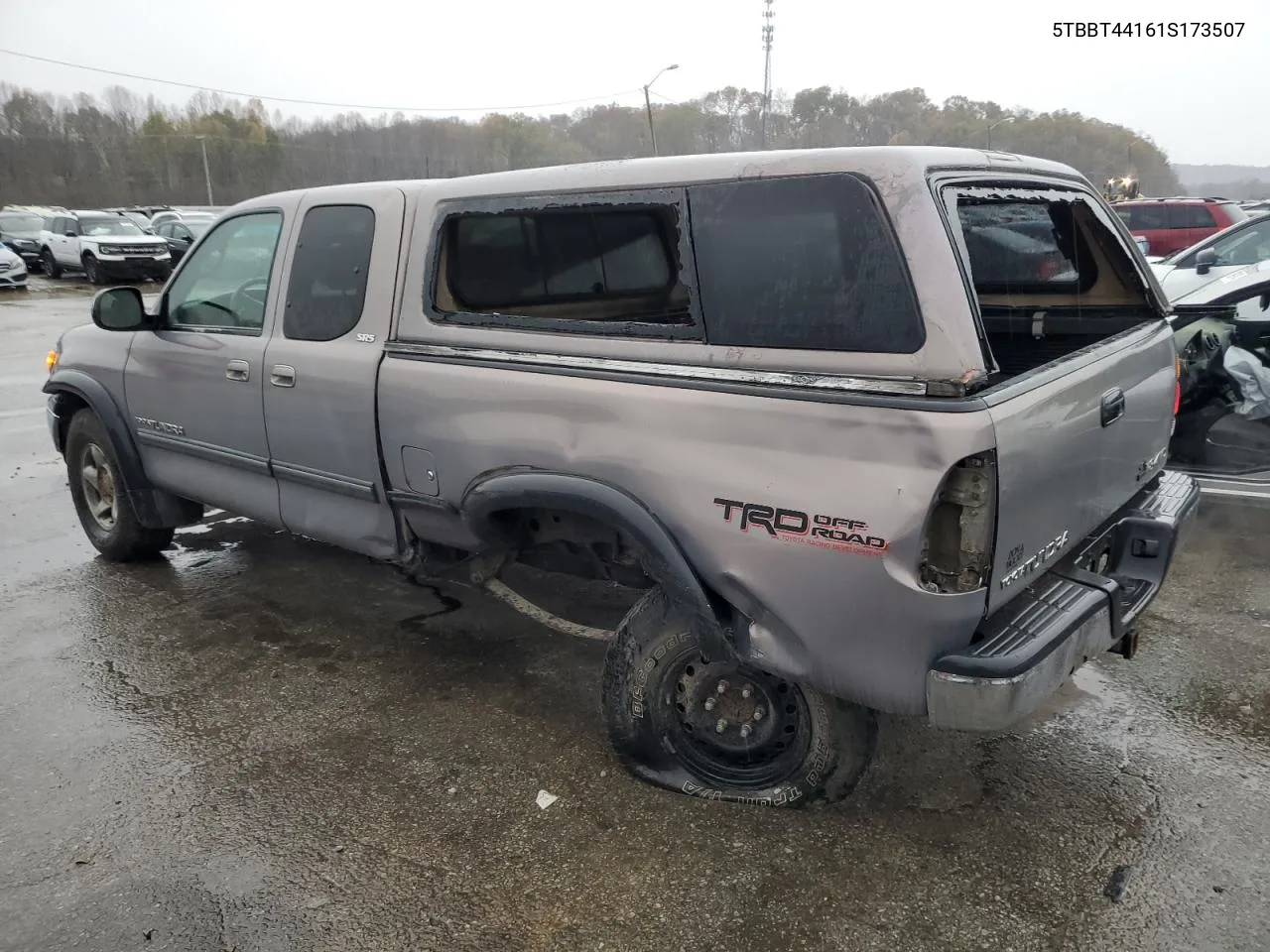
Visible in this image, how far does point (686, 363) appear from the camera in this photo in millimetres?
2631

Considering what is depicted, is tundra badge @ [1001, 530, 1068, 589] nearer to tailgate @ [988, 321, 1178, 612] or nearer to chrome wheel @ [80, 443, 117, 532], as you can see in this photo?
tailgate @ [988, 321, 1178, 612]

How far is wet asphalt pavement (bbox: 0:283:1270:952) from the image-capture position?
249 centimetres

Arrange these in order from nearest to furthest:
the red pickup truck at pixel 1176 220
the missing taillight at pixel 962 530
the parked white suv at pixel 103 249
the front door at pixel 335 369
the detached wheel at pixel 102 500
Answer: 1. the missing taillight at pixel 962 530
2. the front door at pixel 335 369
3. the detached wheel at pixel 102 500
4. the red pickup truck at pixel 1176 220
5. the parked white suv at pixel 103 249

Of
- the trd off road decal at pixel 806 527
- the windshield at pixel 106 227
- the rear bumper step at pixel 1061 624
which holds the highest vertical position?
the windshield at pixel 106 227

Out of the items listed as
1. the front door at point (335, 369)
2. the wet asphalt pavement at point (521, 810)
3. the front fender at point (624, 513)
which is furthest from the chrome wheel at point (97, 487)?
the front fender at point (624, 513)

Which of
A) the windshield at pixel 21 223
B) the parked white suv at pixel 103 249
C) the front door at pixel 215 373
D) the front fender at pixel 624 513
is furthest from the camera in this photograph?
the windshield at pixel 21 223

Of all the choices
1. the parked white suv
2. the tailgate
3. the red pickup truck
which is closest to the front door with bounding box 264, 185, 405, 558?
the tailgate

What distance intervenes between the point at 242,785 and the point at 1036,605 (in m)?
2.60

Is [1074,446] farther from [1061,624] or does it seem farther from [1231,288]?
[1231,288]

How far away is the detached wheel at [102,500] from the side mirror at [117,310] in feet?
2.47

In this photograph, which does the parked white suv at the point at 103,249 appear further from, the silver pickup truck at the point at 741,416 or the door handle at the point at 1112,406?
the door handle at the point at 1112,406

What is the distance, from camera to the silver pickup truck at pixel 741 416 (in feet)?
7.48

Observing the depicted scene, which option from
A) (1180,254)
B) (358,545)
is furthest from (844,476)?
(1180,254)

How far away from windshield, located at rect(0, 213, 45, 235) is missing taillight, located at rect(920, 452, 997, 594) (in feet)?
102
